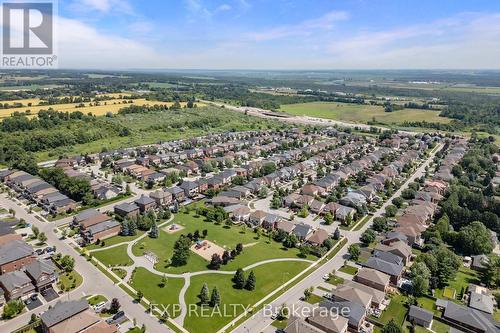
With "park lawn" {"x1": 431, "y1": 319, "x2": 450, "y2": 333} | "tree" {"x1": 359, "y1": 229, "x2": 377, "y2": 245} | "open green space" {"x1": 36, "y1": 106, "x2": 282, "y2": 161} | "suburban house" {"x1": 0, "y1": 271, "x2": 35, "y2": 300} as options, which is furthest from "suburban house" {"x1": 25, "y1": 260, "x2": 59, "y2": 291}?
"open green space" {"x1": 36, "y1": 106, "x2": 282, "y2": 161}

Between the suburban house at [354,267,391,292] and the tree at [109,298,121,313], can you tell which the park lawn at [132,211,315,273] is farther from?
the tree at [109,298,121,313]

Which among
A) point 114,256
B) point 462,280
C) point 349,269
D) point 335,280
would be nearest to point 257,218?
point 349,269

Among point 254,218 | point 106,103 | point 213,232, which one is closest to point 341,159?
point 254,218

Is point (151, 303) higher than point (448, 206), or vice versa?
point (448, 206)

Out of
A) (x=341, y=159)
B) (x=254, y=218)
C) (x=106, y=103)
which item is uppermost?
(x=106, y=103)

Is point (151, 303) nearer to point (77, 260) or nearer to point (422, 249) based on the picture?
point (77, 260)

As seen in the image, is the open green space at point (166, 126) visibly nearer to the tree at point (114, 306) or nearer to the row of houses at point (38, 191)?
the row of houses at point (38, 191)

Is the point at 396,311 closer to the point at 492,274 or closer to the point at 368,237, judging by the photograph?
the point at 368,237

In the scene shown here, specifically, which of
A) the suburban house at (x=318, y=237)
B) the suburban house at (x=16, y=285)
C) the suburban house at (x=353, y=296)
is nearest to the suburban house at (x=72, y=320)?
the suburban house at (x=16, y=285)

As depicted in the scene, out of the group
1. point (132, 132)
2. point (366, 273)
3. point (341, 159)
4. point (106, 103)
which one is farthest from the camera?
point (106, 103)
